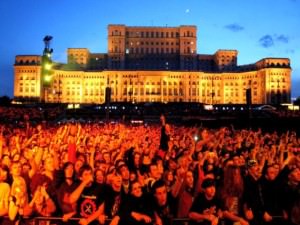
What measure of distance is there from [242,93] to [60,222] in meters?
146

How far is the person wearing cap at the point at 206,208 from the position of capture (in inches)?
259

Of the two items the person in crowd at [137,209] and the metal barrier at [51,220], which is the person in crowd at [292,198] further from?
the person in crowd at [137,209]

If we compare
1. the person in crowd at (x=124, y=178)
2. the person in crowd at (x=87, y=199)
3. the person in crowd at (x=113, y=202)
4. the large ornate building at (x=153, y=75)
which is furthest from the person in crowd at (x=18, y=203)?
the large ornate building at (x=153, y=75)

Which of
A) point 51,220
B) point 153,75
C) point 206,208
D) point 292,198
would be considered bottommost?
point 51,220

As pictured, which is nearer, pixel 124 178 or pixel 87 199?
pixel 87 199

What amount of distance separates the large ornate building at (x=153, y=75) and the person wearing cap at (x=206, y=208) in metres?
132

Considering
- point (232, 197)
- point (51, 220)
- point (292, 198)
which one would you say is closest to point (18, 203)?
Answer: point (51, 220)

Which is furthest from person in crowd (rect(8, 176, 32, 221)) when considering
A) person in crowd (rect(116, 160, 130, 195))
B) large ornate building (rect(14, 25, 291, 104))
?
large ornate building (rect(14, 25, 291, 104))

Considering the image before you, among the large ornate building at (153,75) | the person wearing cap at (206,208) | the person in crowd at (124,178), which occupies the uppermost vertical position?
the large ornate building at (153,75)

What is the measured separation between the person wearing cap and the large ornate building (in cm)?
13214

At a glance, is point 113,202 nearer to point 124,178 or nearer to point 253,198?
point 124,178

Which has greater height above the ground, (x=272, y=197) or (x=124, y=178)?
(x=124, y=178)

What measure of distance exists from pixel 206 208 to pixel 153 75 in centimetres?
13985

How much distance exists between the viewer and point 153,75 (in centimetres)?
14600
